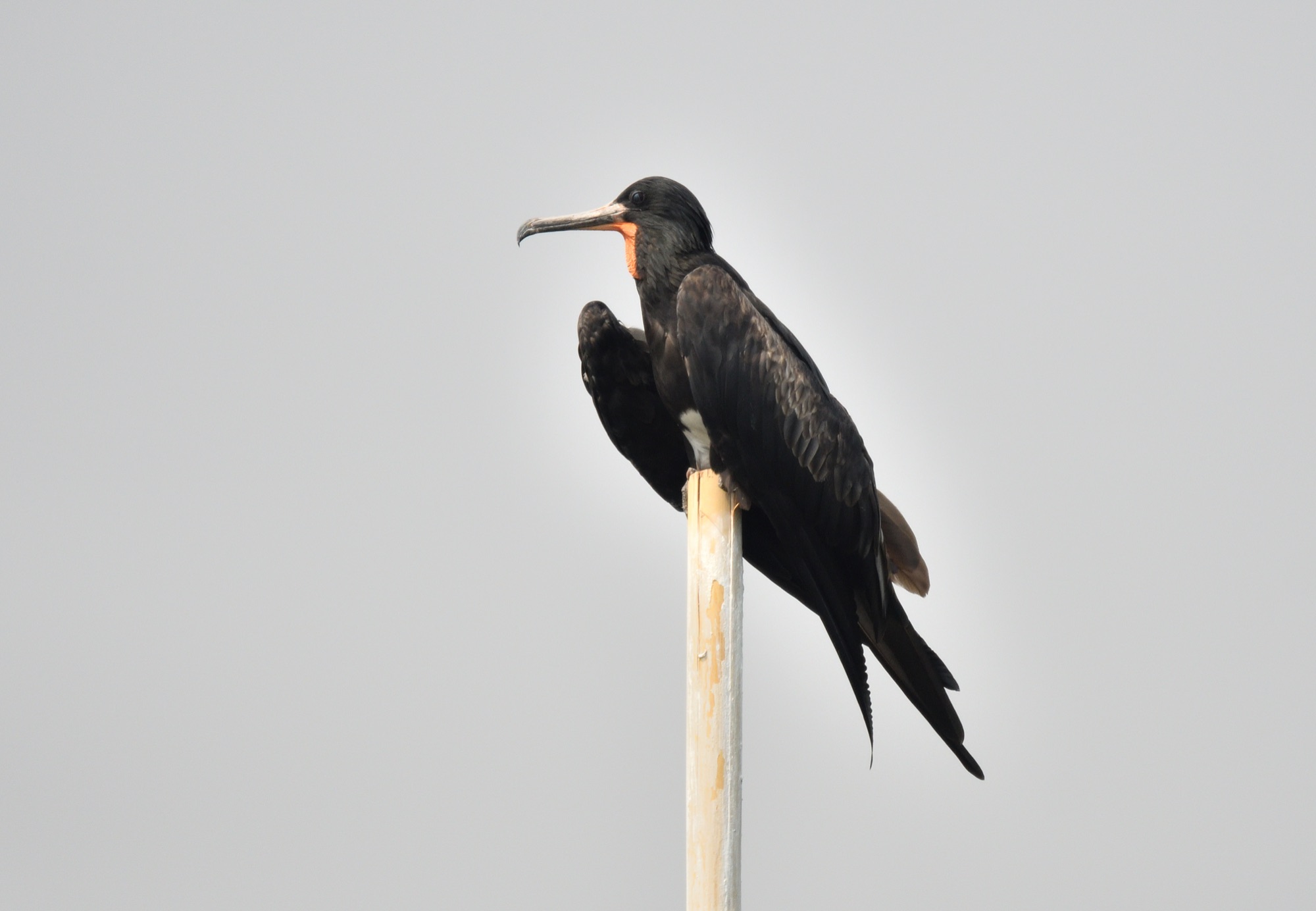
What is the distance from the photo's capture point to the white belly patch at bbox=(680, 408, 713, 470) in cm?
472

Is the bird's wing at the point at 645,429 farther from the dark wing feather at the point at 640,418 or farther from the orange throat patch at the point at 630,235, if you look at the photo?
the orange throat patch at the point at 630,235

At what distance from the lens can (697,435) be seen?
4.77 m

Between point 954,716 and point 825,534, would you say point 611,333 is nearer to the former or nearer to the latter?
point 825,534

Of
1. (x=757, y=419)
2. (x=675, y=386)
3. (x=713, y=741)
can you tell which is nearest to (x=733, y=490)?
(x=757, y=419)

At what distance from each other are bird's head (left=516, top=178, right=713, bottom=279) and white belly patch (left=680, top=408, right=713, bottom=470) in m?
0.56

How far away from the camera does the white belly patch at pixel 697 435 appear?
4719 millimetres

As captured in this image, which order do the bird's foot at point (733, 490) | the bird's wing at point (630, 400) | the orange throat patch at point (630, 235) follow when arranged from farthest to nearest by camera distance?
1. the bird's wing at point (630, 400)
2. the orange throat patch at point (630, 235)
3. the bird's foot at point (733, 490)

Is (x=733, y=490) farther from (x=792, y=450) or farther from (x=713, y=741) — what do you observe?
(x=713, y=741)

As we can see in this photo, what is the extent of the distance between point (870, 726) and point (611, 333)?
5.88 feet

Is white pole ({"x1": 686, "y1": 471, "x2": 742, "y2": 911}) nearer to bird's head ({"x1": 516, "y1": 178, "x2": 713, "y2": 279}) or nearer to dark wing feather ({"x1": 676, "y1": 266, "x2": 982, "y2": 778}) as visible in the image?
dark wing feather ({"x1": 676, "y1": 266, "x2": 982, "y2": 778})

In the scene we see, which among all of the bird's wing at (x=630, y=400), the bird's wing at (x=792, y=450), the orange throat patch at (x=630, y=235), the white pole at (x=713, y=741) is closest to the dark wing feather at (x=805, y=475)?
the bird's wing at (x=792, y=450)

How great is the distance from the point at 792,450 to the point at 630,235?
3.36 ft

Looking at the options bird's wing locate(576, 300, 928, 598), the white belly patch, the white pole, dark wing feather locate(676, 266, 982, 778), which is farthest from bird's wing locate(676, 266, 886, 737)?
the white pole

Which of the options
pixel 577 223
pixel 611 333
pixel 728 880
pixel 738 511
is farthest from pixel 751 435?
pixel 728 880
